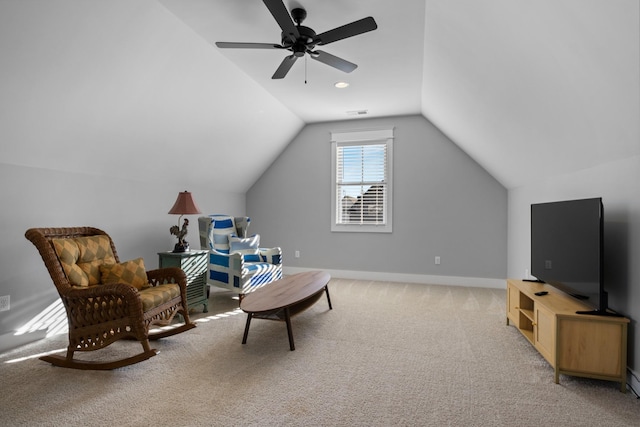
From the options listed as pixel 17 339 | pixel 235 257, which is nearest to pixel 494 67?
pixel 235 257

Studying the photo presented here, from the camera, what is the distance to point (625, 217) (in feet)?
Answer: 7.54

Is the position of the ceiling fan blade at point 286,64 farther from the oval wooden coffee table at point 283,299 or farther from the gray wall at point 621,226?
the gray wall at point 621,226

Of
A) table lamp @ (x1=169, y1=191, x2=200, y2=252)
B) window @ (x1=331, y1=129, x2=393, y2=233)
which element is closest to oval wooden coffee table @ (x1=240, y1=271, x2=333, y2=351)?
table lamp @ (x1=169, y1=191, x2=200, y2=252)

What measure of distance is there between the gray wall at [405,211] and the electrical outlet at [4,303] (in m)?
3.79

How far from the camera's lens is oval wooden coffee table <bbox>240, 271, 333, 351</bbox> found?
2.81 meters

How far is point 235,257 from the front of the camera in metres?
3.93

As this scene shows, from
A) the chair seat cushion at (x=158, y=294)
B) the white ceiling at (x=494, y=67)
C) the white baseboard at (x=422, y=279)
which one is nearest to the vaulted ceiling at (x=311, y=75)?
the white ceiling at (x=494, y=67)

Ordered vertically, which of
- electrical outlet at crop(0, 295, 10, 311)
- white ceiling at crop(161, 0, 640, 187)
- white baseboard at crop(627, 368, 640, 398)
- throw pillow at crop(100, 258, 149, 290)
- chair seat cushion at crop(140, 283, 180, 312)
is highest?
white ceiling at crop(161, 0, 640, 187)

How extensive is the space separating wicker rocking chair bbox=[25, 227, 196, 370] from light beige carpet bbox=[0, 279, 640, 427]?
7.4 inches

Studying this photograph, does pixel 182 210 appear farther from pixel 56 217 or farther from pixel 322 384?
pixel 322 384

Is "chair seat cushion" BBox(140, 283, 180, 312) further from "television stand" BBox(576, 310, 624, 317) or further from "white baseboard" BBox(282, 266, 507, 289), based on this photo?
"white baseboard" BBox(282, 266, 507, 289)

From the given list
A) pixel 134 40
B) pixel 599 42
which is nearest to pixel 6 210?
pixel 134 40

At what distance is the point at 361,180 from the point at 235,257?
272 cm

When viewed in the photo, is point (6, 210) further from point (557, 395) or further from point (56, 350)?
point (557, 395)
